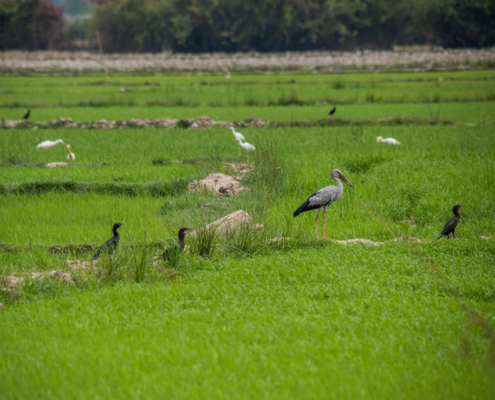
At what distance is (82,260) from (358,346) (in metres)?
3.94

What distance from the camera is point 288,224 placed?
902 centimetres

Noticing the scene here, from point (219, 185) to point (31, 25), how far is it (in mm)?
56945

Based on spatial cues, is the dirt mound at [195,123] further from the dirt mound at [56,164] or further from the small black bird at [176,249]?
the small black bird at [176,249]

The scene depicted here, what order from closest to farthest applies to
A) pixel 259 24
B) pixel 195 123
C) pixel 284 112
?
pixel 195 123
pixel 284 112
pixel 259 24

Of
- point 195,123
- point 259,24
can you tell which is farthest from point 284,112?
point 259,24

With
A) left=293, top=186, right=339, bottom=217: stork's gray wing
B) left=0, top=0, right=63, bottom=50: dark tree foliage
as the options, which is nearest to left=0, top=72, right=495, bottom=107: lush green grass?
left=293, top=186, right=339, bottom=217: stork's gray wing

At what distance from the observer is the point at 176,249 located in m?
8.13

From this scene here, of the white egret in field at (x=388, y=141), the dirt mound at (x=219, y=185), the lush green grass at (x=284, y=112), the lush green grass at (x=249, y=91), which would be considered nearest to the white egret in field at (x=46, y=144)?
the dirt mound at (x=219, y=185)

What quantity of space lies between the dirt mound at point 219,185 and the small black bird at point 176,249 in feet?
9.87

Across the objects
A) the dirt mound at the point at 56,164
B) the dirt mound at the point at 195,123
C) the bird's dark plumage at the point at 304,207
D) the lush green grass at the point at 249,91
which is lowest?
the lush green grass at the point at 249,91

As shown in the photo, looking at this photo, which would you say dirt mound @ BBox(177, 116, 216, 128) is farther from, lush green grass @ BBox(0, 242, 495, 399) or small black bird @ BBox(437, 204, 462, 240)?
lush green grass @ BBox(0, 242, 495, 399)

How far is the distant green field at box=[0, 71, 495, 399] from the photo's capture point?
531 centimetres

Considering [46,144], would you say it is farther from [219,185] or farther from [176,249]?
[176,249]

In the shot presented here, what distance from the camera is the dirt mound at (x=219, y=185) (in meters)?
11.5
